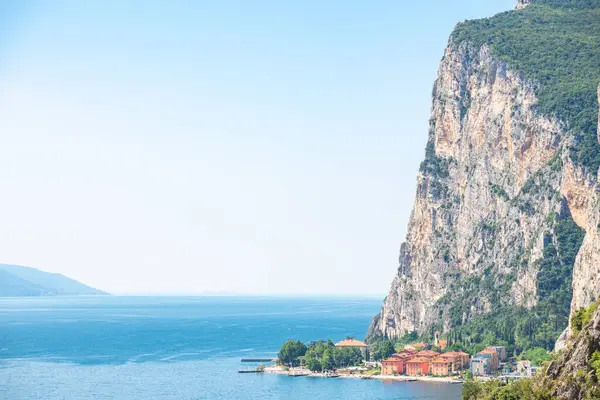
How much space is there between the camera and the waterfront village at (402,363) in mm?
128125

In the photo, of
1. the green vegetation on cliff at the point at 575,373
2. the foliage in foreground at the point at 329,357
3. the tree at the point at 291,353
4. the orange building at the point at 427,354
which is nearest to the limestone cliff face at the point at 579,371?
the green vegetation on cliff at the point at 575,373

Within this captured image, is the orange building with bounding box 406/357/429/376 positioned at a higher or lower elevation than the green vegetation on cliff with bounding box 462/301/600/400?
lower

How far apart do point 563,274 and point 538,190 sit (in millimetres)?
15674

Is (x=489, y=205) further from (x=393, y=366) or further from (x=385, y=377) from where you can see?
(x=385, y=377)

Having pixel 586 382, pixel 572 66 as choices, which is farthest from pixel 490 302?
pixel 586 382

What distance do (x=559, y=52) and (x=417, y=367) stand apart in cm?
6768

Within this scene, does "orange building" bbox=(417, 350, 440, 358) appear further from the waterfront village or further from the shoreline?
the shoreline

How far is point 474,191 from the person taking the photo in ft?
545

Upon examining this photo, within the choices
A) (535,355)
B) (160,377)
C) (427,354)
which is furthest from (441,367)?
(160,377)

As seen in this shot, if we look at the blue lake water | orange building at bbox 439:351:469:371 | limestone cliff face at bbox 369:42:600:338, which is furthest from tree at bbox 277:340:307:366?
limestone cliff face at bbox 369:42:600:338

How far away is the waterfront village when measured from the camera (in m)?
128

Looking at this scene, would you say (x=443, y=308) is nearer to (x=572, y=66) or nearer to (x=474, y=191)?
(x=474, y=191)

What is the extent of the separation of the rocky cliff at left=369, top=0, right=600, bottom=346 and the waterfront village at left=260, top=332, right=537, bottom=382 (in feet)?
37.4

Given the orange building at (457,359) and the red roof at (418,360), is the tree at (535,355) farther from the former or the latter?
the red roof at (418,360)
